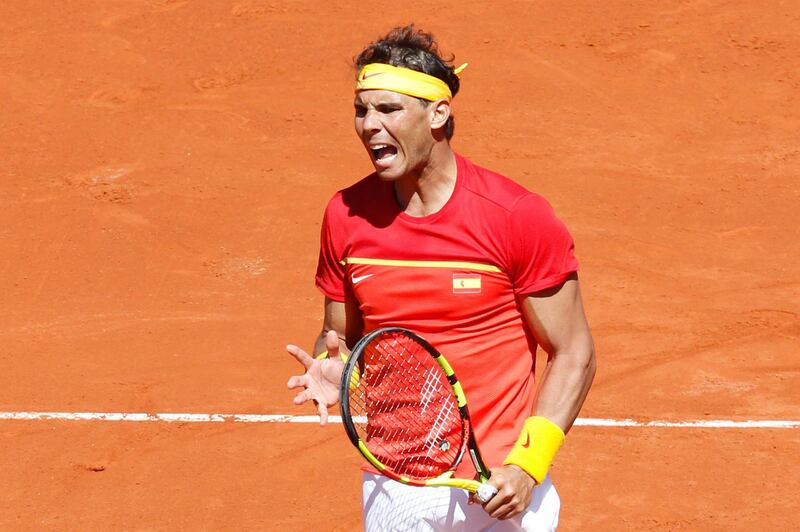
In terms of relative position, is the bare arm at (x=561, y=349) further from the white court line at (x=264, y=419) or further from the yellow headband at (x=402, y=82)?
the white court line at (x=264, y=419)

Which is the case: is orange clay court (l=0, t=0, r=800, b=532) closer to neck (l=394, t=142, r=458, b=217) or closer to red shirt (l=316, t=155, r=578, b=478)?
red shirt (l=316, t=155, r=578, b=478)

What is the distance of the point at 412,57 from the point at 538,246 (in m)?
0.93

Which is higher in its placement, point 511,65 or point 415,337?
point 415,337

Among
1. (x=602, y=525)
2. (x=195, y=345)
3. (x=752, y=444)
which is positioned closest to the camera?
(x=602, y=525)

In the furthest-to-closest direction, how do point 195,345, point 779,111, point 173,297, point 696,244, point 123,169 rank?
point 779,111 < point 123,169 < point 696,244 < point 173,297 < point 195,345

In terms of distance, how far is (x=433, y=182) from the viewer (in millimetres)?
4891

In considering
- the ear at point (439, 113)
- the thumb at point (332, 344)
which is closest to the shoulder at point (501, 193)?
the ear at point (439, 113)

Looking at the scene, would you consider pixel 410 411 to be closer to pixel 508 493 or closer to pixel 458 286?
pixel 458 286

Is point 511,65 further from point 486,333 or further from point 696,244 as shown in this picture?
point 486,333

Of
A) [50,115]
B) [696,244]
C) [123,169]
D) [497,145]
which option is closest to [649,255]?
[696,244]

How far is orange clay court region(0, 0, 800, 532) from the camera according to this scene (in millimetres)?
8414

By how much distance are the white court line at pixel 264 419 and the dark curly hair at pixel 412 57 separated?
427 centimetres

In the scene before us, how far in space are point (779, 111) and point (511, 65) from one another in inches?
120

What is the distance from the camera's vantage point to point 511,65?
48.8 feet
